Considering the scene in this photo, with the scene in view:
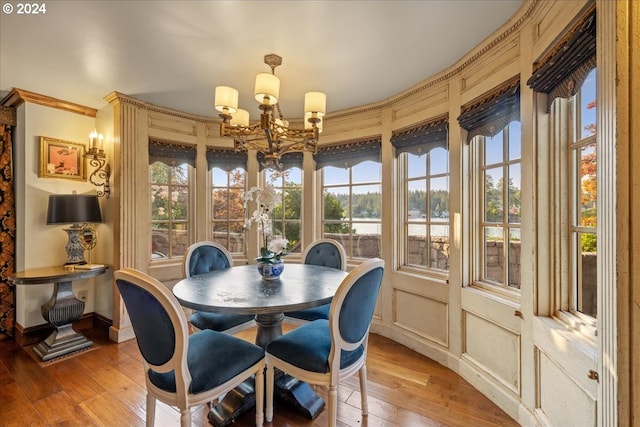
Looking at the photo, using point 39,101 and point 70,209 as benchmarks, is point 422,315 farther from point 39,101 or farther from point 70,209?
point 39,101

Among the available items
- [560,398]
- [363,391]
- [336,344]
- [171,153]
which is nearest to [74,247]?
[171,153]

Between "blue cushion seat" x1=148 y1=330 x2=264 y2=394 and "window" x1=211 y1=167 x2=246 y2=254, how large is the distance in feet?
6.72

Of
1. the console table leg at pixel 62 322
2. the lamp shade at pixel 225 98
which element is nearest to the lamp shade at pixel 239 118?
the lamp shade at pixel 225 98

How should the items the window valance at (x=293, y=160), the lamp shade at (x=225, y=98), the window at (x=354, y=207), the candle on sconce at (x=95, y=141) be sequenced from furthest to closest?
Result: the window valance at (x=293, y=160) < the window at (x=354, y=207) < the candle on sconce at (x=95, y=141) < the lamp shade at (x=225, y=98)

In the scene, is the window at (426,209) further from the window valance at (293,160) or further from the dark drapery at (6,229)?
the dark drapery at (6,229)

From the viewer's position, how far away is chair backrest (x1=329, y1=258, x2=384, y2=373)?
142 cm

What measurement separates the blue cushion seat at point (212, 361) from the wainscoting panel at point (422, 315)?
1619 millimetres

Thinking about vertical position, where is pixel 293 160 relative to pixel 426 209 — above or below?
above

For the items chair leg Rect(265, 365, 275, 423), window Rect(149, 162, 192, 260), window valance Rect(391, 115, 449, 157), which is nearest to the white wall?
window Rect(149, 162, 192, 260)

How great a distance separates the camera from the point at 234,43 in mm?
1898

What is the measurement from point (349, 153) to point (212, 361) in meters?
2.42

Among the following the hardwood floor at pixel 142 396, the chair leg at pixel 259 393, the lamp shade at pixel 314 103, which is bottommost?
the hardwood floor at pixel 142 396

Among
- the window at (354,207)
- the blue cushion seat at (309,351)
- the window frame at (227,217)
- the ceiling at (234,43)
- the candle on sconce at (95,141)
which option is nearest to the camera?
the blue cushion seat at (309,351)

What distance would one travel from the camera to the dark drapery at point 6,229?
283cm
